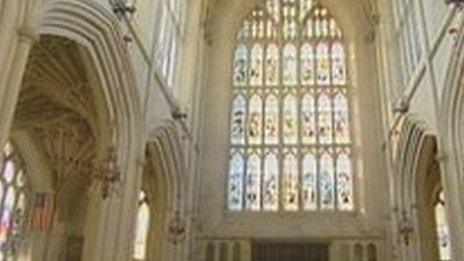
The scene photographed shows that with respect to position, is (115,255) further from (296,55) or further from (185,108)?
(296,55)

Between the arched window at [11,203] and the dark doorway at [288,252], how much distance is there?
6817mm

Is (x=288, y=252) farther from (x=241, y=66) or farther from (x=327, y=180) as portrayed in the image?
(x=241, y=66)

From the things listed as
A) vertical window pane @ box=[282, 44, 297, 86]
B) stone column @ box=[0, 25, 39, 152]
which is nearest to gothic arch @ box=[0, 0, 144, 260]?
stone column @ box=[0, 25, 39, 152]

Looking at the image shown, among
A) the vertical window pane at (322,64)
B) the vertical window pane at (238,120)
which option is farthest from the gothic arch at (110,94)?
the vertical window pane at (322,64)

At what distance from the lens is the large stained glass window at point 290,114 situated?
20.0m

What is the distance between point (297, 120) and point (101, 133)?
929cm

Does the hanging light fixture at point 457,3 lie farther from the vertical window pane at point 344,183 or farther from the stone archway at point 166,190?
the vertical window pane at point 344,183

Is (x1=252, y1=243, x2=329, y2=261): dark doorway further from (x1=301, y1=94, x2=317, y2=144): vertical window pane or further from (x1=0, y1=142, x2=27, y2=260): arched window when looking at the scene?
(x1=0, y1=142, x2=27, y2=260): arched window

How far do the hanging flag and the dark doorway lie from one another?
20.1ft

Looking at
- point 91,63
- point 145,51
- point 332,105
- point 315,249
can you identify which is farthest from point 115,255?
point 332,105

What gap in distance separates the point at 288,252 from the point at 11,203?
810 cm

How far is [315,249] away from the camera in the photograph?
1903 cm

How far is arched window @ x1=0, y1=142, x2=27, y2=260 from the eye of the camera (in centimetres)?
1800

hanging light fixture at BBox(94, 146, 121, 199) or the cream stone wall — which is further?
the cream stone wall
